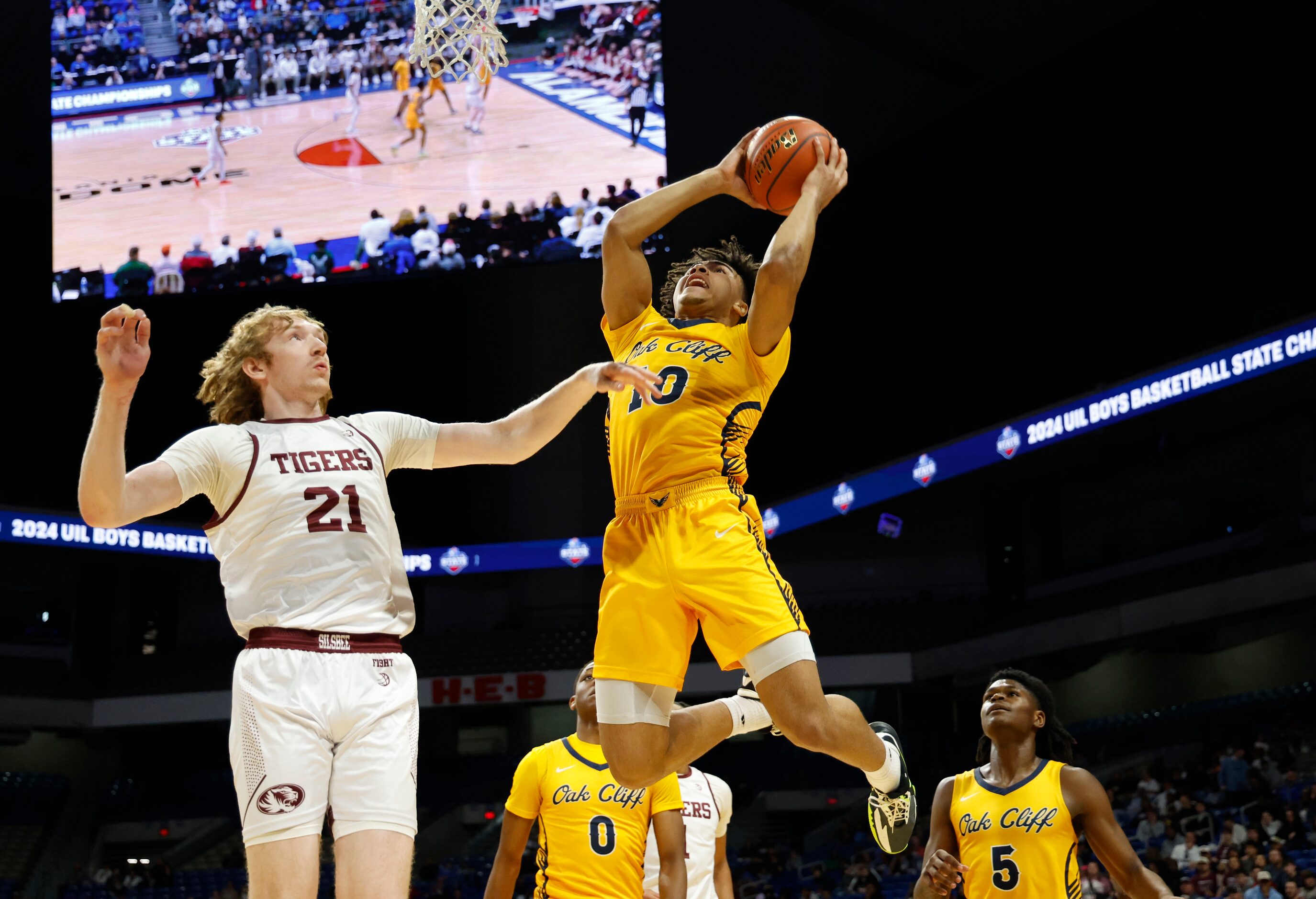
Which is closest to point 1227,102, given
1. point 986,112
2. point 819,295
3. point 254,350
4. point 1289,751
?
point 986,112

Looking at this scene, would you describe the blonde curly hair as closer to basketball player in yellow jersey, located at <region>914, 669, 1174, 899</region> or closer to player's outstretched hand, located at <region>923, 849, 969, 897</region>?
player's outstretched hand, located at <region>923, 849, 969, 897</region>

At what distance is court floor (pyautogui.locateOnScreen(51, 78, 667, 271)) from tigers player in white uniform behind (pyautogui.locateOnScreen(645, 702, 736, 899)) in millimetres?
14366

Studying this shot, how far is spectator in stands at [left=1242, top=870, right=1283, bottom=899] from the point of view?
1225cm

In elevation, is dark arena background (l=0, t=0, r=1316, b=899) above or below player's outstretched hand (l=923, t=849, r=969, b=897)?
above

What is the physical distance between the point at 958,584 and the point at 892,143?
9.38 metres

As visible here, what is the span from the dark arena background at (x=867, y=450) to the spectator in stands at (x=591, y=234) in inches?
19.8

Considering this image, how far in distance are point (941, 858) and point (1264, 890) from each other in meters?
8.44

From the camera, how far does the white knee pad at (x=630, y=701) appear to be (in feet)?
15.1

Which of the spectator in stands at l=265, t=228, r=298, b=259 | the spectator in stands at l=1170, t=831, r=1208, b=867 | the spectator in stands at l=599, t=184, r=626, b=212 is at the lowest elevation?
the spectator in stands at l=1170, t=831, r=1208, b=867

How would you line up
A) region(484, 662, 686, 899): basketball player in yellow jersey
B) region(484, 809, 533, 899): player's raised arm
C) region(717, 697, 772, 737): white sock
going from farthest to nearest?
region(484, 662, 686, 899): basketball player in yellow jersey < region(484, 809, 533, 899): player's raised arm < region(717, 697, 772, 737): white sock

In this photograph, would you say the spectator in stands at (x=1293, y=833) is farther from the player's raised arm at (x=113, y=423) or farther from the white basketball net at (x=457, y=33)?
the player's raised arm at (x=113, y=423)

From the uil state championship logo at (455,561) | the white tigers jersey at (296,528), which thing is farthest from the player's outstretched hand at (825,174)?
the uil state championship logo at (455,561)

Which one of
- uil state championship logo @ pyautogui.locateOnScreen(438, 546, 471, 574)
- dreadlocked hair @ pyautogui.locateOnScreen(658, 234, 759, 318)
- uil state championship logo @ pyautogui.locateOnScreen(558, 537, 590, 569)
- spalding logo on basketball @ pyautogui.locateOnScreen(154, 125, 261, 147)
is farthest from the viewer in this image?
uil state championship logo @ pyautogui.locateOnScreen(438, 546, 471, 574)

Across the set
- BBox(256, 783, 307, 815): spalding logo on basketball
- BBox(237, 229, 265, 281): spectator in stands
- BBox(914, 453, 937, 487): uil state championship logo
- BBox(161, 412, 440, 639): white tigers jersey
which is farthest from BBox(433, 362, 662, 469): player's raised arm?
BBox(237, 229, 265, 281): spectator in stands
